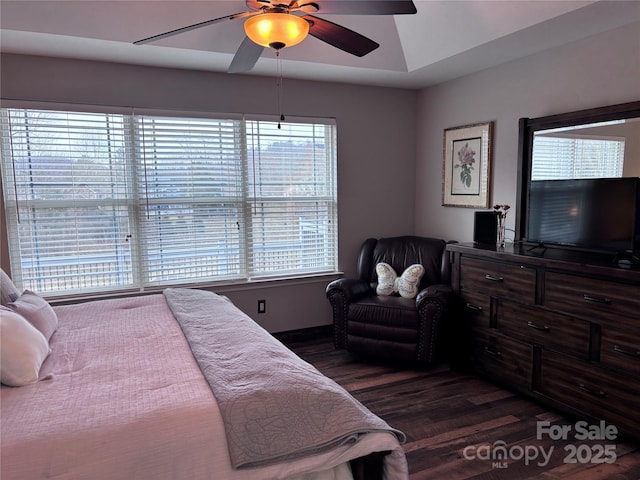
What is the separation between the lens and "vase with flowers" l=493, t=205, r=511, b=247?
345cm

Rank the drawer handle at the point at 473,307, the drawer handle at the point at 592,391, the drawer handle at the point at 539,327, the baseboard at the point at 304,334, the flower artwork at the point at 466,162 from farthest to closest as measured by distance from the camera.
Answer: the baseboard at the point at 304,334
the flower artwork at the point at 466,162
the drawer handle at the point at 473,307
the drawer handle at the point at 539,327
the drawer handle at the point at 592,391

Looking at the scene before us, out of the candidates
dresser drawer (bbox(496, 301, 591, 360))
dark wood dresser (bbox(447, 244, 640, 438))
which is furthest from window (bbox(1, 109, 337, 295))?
dresser drawer (bbox(496, 301, 591, 360))

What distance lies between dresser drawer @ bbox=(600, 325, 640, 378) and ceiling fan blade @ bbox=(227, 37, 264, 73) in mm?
2521

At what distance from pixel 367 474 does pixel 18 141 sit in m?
3.32

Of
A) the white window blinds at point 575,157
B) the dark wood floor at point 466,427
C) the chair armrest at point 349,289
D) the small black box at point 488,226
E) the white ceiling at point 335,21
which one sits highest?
the white ceiling at point 335,21

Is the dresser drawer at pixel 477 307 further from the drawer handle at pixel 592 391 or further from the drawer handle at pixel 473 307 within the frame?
the drawer handle at pixel 592 391

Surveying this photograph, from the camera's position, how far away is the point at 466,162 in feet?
13.1

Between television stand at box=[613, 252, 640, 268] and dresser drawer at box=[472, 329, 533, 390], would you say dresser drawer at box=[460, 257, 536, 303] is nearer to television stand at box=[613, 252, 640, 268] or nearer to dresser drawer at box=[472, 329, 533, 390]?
dresser drawer at box=[472, 329, 533, 390]

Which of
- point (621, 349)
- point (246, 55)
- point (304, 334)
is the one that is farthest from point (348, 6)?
point (304, 334)

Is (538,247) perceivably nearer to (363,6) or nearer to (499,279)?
(499,279)

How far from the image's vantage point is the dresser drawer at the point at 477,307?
3.23 metres

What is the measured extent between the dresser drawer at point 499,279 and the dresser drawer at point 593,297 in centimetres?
13

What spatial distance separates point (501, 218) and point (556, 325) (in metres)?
1.03

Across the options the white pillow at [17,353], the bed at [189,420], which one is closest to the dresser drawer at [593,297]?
the bed at [189,420]
